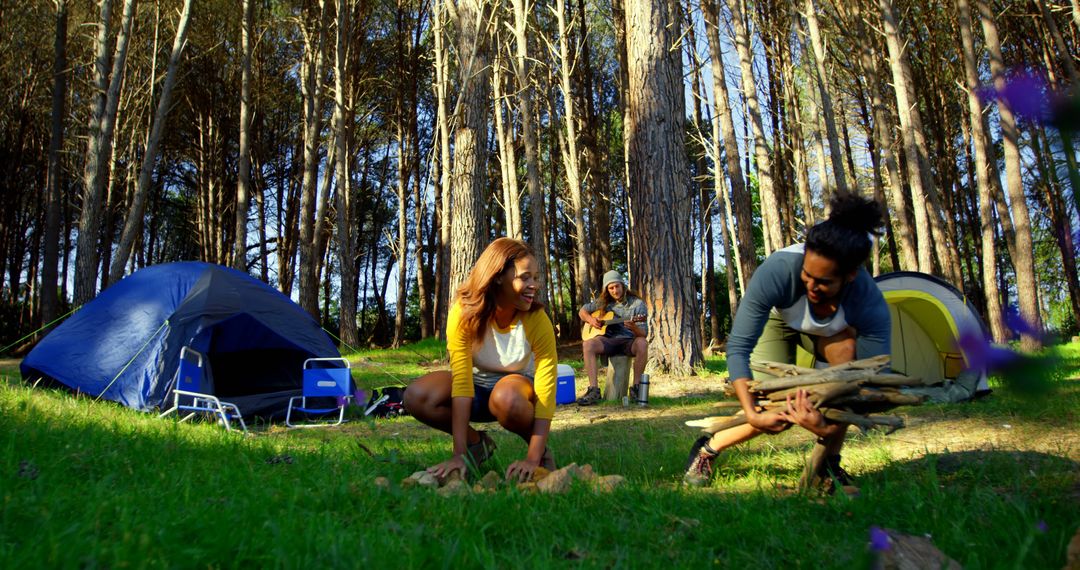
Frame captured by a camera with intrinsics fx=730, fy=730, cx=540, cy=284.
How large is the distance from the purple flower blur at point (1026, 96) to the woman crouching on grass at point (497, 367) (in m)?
2.32

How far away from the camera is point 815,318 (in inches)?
128

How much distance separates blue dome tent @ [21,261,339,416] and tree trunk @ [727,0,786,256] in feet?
26.5

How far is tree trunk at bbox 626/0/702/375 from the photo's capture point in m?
8.65

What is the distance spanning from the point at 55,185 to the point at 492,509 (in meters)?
15.9

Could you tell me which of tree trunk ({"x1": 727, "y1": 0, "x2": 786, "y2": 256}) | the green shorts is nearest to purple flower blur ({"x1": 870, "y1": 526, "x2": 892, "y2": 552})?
the green shorts

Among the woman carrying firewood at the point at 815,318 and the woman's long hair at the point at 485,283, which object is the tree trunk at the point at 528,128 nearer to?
the woman's long hair at the point at 485,283

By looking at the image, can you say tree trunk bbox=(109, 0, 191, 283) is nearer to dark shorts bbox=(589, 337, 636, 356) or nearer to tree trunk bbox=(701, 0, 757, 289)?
dark shorts bbox=(589, 337, 636, 356)

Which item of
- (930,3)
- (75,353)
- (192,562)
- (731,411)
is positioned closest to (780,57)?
(930,3)

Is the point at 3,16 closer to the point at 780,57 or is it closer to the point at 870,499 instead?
the point at 780,57

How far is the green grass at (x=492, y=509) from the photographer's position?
6.58 feet

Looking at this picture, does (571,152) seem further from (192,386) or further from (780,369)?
(780,369)

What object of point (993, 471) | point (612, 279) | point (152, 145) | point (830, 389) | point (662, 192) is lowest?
point (993, 471)

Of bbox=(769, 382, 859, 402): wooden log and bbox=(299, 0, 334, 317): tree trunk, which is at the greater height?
bbox=(299, 0, 334, 317): tree trunk

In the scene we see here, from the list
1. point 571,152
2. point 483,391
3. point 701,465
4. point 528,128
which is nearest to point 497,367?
point 483,391
